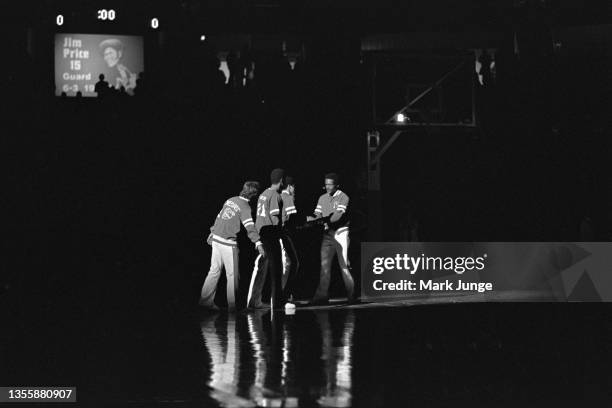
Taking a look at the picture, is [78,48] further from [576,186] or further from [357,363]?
[357,363]

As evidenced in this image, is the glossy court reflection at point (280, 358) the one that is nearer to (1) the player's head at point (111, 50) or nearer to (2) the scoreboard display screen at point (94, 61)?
(2) the scoreboard display screen at point (94, 61)

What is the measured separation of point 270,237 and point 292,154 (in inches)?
189

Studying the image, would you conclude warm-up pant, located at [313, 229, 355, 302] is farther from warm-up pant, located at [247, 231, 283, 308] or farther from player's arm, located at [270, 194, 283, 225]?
player's arm, located at [270, 194, 283, 225]

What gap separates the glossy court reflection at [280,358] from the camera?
8.97 meters

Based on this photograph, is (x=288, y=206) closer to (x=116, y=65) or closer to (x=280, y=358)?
(x=280, y=358)

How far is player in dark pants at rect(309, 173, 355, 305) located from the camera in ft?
57.1

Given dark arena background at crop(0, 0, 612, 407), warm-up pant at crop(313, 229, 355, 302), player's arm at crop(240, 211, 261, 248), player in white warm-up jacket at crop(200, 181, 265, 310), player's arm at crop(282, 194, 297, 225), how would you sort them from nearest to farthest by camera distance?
1. dark arena background at crop(0, 0, 612, 407)
2. player's arm at crop(240, 211, 261, 248)
3. player in white warm-up jacket at crop(200, 181, 265, 310)
4. player's arm at crop(282, 194, 297, 225)
5. warm-up pant at crop(313, 229, 355, 302)

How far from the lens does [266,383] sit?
9.60 meters

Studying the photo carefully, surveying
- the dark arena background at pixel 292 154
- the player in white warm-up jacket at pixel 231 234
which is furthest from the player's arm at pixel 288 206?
the dark arena background at pixel 292 154

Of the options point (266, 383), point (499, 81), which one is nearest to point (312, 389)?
point (266, 383)

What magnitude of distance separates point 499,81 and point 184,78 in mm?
6407

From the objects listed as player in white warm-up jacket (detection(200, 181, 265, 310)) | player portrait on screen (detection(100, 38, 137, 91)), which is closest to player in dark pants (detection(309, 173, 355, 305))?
player in white warm-up jacket (detection(200, 181, 265, 310))

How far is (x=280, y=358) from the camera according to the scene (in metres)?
11.3

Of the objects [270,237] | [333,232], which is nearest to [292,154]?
[333,232]
